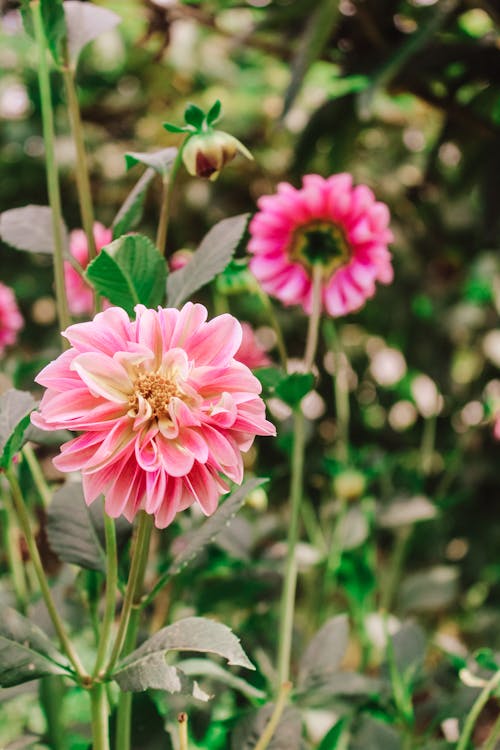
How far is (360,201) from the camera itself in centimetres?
43

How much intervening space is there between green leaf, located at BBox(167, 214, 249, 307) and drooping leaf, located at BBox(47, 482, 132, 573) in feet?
0.35

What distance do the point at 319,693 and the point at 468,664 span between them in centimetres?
10

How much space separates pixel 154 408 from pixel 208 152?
0.11 meters

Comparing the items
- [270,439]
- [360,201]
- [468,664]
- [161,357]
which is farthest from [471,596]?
[161,357]

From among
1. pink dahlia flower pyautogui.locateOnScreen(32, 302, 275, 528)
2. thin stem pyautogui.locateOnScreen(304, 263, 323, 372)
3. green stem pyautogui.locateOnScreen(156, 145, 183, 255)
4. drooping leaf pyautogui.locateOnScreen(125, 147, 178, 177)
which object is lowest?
pink dahlia flower pyautogui.locateOnScreen(32, 302, 275, 528)

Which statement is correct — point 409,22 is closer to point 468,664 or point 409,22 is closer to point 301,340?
point 301,340

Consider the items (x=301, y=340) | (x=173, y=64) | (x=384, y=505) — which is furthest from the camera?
(x=173, y=64)

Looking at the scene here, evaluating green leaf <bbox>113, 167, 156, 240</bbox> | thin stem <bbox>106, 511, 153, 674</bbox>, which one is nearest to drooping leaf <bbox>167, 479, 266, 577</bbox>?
thin stem <bbox>106, 511, 153, 674</bbox>

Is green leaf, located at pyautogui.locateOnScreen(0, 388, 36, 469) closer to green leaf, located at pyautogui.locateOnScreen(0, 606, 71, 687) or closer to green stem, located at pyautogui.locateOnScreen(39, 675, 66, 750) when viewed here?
green leaf, located at pyautogui.locateOnScreen(0, 606, 71, 687)

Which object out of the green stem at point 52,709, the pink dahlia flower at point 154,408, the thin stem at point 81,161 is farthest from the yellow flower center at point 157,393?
the green stem at point 52,709

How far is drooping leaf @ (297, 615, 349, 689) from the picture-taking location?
0.43m

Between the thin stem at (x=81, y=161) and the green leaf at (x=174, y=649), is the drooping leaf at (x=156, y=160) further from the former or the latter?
the green leaf at (x=174, y=649)

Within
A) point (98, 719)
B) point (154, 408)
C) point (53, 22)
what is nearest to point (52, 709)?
point (98, 719)

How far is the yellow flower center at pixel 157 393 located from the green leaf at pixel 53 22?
0.59 ft
